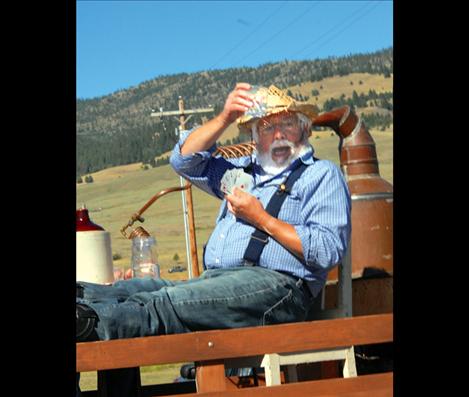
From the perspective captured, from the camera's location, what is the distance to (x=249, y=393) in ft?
9.71

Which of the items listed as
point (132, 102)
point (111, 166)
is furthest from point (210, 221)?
point (132, 102)

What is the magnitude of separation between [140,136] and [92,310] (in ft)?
219

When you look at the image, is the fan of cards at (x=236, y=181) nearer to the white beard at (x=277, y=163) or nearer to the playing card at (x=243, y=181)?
the playing card at (x=243, y=181)

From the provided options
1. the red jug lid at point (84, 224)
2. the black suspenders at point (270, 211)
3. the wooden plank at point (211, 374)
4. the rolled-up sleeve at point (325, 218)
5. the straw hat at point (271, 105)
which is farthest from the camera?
the red jug lid at point (84, 224)

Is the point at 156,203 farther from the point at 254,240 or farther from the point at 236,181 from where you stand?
the point at 254,240

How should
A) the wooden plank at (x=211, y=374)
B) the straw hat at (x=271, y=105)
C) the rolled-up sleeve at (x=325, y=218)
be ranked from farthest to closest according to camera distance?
the straw hat at (x=271, y=105)
the rolled-up sleeve at (x=325, y=218)
the wooden plank at (x=211, y=374)

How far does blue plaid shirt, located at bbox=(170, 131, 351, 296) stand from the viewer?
3.64 m

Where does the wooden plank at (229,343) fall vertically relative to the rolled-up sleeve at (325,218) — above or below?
below

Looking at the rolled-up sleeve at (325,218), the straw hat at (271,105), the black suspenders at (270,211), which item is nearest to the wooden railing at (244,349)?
the rolled-up sleeve at (325,218)

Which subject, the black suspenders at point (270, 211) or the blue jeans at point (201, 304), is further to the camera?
the black suspenders at point (270, 211)

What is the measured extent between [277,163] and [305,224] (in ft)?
1.40

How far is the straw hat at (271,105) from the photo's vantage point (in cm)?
402

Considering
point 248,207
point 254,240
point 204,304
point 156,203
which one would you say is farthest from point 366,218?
point 156,203
